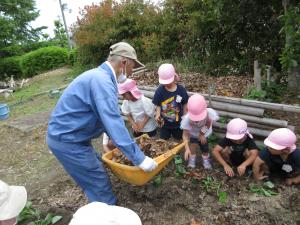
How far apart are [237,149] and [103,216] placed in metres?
2.76

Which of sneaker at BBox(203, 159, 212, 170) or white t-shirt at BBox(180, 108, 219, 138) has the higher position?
white t-shirt at BBox(180, 108, 219, 138)

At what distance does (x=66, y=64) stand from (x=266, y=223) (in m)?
20.1

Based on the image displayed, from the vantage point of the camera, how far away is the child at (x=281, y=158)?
352cm

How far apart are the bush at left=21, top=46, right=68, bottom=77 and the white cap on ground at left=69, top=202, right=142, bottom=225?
21082 mm

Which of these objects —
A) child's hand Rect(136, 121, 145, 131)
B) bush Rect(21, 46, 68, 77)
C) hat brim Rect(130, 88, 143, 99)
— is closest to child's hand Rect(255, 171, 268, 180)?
child's hand Rect(136, 121, 145, 131)

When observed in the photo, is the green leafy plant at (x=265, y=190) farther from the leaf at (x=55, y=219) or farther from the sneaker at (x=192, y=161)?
the leaf at (x=55, y=219)

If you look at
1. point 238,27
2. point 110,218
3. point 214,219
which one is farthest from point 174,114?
point 238,27

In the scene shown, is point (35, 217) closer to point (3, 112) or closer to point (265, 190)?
point (265, 190)

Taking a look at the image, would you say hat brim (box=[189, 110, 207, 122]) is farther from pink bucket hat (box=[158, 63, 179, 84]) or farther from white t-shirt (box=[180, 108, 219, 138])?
pink bucket hat (box=[158, 63, 179, 84])

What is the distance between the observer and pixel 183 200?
370 cm

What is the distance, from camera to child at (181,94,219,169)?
3.89m

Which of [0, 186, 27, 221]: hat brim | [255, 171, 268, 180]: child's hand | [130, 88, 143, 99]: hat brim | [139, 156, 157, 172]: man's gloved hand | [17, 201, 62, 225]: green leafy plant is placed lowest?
[17, 201, 62, 225]: green leafy plant

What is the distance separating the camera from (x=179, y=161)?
176 inches

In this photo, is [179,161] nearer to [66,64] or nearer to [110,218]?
[110,218]
